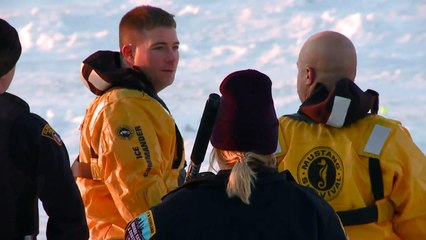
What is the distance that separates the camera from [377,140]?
4934 millimetres

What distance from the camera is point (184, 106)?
1048 cm

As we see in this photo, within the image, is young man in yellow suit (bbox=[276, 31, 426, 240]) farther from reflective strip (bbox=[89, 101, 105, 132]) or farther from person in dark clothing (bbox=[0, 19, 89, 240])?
person in dark clothing (bbox=[0, 19, 89, 240])

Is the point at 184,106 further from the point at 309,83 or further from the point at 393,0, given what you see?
the point at 309,83

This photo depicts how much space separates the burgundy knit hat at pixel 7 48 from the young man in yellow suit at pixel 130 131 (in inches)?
26.4

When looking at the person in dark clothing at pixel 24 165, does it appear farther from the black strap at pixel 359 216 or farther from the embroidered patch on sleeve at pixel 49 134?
the black strap at pixel 359 216

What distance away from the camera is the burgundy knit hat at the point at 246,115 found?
3.75 m

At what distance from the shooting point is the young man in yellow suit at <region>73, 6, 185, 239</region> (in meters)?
4.95

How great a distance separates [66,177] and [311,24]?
7.74 meters

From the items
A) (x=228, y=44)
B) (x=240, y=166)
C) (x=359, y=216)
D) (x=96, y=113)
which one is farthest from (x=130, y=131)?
(x=228, y=44)

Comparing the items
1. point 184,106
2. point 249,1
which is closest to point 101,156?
point 184,106

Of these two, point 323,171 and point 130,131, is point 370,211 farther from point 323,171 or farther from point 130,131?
point 130,131

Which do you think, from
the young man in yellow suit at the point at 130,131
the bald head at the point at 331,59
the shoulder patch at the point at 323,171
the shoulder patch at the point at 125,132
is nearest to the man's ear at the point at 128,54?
the young man in yellow suit at the point at 130,131

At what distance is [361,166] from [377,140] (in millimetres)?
122

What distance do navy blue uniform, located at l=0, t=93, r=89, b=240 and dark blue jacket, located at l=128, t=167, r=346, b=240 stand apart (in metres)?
0.84
